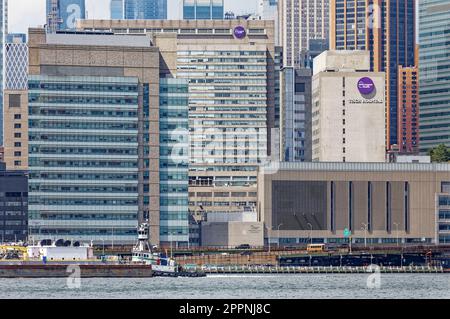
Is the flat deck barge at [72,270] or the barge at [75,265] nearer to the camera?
the flat deck barge at [72,270]

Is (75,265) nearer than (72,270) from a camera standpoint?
No

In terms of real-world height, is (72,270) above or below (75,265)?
below

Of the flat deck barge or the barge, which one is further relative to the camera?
the barge

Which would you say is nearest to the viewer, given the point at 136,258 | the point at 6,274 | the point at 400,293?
the point at 400,293
